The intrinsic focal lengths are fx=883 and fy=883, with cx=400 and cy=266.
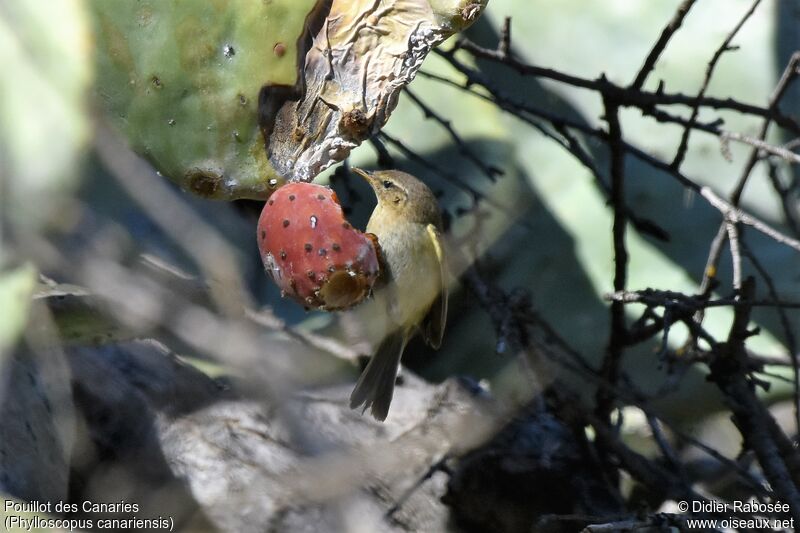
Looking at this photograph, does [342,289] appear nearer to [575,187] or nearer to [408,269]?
[408,269]

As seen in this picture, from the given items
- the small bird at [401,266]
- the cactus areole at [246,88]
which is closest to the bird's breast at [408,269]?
the small bird at [401,266]

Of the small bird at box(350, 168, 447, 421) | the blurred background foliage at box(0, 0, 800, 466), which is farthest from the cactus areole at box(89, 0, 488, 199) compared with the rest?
the blurred background foliage at box(0, 0, 800, 466)

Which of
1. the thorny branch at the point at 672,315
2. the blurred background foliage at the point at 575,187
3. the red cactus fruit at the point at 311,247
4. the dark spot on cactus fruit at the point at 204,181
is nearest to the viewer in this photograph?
the red cactus fruit at the point at 311,247

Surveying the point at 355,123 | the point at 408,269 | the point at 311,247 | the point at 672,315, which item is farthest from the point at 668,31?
the point at 311,247

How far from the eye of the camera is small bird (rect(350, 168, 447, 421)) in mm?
1380

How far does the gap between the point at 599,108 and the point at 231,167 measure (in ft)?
4.17

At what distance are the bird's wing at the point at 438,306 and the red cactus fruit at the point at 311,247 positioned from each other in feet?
1.78

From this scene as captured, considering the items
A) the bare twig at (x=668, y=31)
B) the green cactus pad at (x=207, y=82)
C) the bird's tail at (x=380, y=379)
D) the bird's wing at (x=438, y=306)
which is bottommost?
the bird's tail at (x=380, y=379)

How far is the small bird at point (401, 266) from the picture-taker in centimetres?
138

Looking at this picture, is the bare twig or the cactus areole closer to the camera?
the cactus areole

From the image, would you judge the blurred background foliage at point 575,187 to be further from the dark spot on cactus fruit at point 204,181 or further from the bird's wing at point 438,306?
the dark spot on cactus fruit at point 204,181

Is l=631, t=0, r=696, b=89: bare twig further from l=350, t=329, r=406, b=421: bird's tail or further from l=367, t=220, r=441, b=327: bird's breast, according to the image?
l=350, t=329, r=406, b=421: bird's tail

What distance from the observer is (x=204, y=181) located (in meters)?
0.98

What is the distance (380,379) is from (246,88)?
0.62 meters
